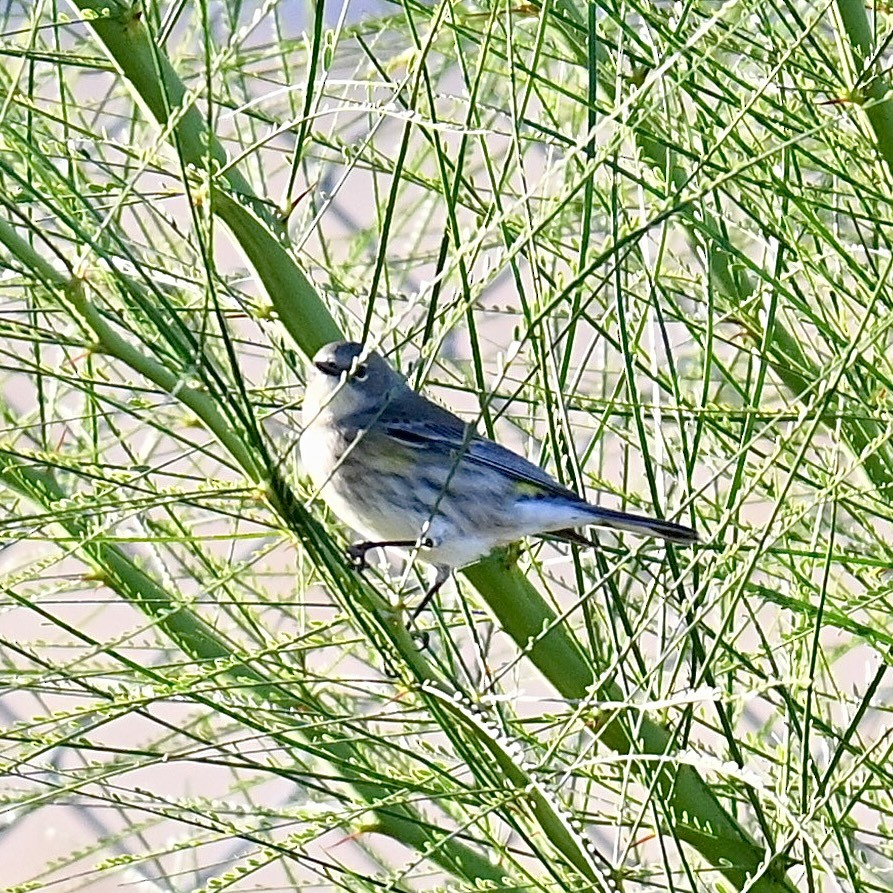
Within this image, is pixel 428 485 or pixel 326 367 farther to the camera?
pixel 428 485

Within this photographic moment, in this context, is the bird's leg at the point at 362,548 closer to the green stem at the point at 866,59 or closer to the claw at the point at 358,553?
the claw at the point at 358,553

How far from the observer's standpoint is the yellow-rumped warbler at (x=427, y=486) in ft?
8.54

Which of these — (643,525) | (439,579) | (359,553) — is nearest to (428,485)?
(359,553)

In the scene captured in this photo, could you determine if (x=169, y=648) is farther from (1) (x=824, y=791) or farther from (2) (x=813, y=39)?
(2) (x=813, y=39)

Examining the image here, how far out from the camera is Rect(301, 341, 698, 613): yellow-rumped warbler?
8.54 ft

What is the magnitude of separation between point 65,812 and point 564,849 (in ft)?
14.0

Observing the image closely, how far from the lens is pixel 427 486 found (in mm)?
3180

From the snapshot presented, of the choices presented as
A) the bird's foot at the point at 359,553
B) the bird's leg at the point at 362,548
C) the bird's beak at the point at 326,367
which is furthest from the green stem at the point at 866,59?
the bird's foot at the point at 359,553

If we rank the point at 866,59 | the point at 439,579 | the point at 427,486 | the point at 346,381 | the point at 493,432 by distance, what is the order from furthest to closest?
1. the point at 427,486
2. the point at 439,579
3. the point at 866,59
4. the point at 493,432
5. the point at 346,381

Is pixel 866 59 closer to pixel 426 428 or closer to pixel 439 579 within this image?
pixel 439 579

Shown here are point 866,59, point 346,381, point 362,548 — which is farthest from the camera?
point 362,548

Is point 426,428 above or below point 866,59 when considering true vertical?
above

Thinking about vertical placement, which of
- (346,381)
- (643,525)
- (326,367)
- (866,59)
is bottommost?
(643,525)

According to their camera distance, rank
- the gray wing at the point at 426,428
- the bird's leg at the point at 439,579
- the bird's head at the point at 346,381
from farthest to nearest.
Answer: the gray wing at the point at 426,428 → the bird's leg at the point at 439,579 → the bird's head at the point at 346,381
